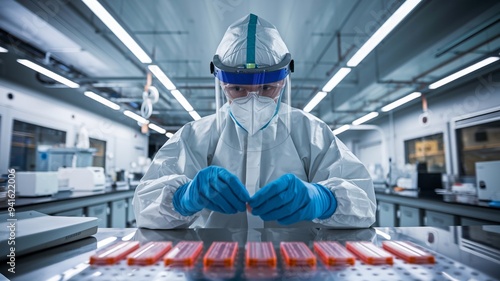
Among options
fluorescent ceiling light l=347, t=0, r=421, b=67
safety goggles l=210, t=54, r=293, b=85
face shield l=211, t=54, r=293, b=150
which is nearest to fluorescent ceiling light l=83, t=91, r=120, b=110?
fluorescent ceiling light l=347, t=0, r=421, b=67

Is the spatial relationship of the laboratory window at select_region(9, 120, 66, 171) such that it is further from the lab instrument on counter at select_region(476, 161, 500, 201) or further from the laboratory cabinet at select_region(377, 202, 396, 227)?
the lab instrument on counter at select_region(476, 161, 500, 201)

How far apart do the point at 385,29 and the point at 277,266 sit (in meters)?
2.55

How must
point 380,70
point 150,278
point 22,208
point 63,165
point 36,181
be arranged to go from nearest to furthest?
point 150,278, point 22,208, point 36,181, point 63,165, point 380,70

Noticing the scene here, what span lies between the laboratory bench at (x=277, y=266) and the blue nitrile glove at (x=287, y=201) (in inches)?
2.9

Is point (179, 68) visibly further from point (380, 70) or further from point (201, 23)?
point (380, 70)

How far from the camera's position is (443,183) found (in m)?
4.15

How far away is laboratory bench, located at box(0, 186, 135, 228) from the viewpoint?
2135mm

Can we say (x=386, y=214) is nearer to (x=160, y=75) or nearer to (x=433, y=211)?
(x=433, y=211)

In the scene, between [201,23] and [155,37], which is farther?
[155,37]

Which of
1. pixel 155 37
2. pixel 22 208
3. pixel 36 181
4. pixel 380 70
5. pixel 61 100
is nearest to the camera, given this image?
pixel 22 208

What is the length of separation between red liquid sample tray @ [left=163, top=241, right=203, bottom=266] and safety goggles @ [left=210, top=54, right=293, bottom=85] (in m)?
0.62

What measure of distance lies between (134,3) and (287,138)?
12.5 ft

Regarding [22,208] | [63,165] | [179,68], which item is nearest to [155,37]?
[179,68]

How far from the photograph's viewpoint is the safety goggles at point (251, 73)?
3.38 feet
